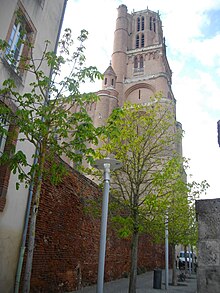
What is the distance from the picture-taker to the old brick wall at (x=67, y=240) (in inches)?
331

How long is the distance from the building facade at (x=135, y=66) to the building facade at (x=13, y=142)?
2783 centimetres

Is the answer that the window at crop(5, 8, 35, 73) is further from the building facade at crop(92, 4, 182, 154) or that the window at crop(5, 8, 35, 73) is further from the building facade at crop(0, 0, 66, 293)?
the building facade at crop(92, 4, 182, 154)

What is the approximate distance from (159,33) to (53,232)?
4722 cm

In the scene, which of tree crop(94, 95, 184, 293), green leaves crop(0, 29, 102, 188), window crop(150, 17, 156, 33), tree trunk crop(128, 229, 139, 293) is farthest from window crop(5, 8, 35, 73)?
window crop(150, 17, 156, 33)

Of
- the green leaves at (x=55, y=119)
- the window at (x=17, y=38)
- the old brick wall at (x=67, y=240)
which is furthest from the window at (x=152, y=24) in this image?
the green leaves at (x=55, y=119)

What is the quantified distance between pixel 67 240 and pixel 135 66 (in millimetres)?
39492

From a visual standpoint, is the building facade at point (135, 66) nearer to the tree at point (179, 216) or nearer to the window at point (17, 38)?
the tree at point (179, 216)

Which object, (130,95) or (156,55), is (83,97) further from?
(156,55)

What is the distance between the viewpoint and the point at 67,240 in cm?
995

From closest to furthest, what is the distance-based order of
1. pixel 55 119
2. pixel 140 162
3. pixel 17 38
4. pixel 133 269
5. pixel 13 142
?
pixel 55 119, pixel 13 142, pixel 17 38, pixel 133 269, pixel 140 162

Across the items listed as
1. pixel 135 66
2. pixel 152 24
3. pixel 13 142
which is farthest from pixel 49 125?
pixel 152 24

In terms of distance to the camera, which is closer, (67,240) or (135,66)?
(67,240)

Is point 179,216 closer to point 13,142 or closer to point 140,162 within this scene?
point 140,162

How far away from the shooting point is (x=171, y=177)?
9.48 meters
